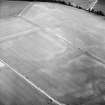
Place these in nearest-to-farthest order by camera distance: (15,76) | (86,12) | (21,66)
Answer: (15,76)
(21,66)
(86,12)

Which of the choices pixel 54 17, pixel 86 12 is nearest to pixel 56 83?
pixel 54 17

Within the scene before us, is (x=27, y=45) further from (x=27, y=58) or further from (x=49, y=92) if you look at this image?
(x=49, y=92)

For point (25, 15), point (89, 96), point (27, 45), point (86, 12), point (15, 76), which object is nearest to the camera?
point (89, 96)

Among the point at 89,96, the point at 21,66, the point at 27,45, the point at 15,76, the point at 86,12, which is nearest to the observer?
the point at 89,96

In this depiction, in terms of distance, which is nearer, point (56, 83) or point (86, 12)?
point (56, 83)

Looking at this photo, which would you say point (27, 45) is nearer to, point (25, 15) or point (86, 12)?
point (25, 15)

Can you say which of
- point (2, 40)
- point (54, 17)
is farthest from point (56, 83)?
point (54, 17)
